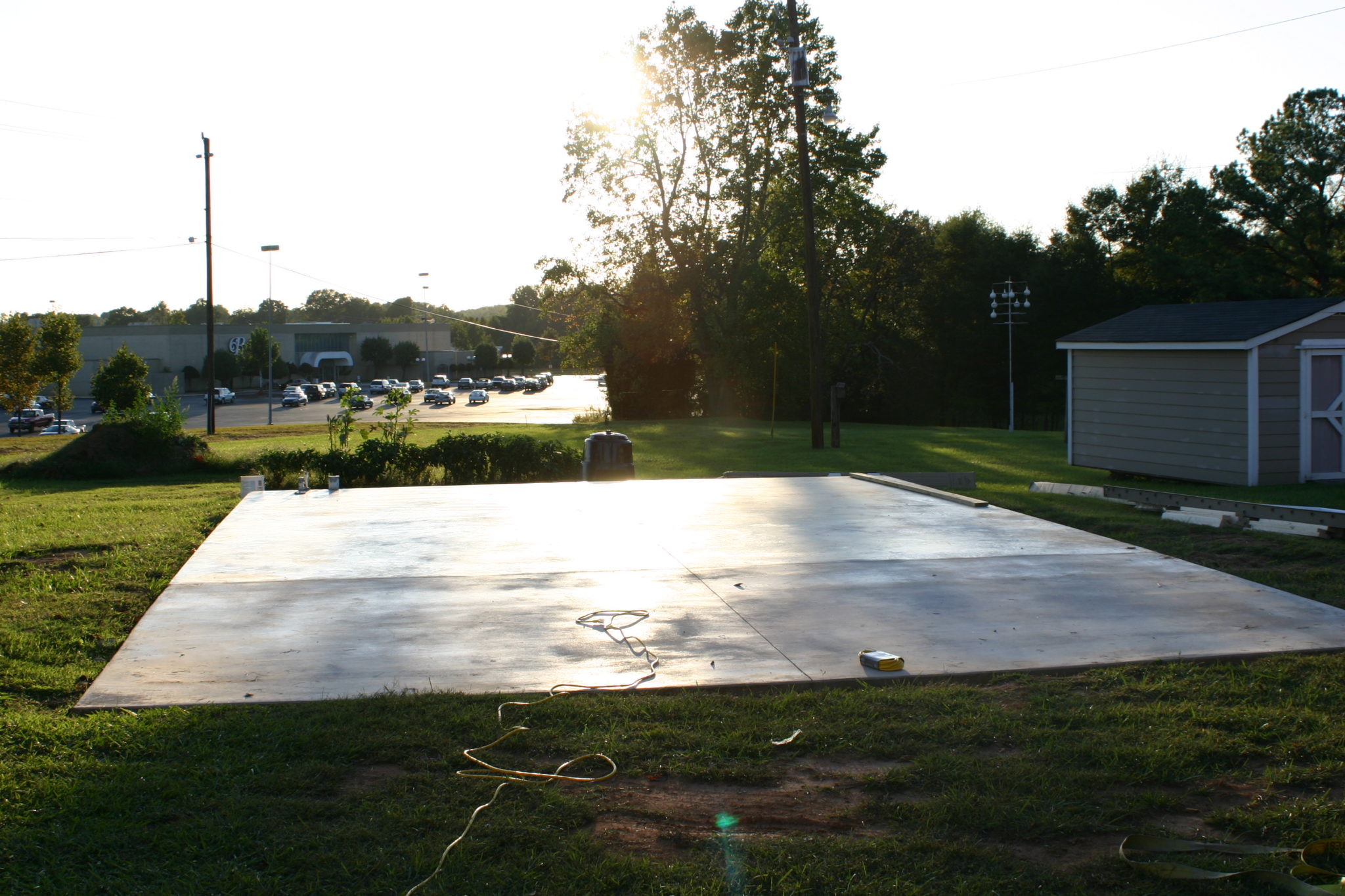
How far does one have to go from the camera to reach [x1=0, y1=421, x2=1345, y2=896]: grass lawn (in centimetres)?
325

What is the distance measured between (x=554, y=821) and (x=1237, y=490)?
42.0 ft

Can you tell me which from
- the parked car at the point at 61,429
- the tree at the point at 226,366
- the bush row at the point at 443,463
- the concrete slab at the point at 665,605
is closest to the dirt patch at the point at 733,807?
the concrete slab at the point at 665,605

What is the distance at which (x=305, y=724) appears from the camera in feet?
14.5

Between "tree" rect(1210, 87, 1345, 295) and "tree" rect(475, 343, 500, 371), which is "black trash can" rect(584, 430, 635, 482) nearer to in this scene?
"tree" rect(1210, 87, 1345, 295)

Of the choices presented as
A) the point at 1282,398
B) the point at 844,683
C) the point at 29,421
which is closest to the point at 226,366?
the point at 29,421

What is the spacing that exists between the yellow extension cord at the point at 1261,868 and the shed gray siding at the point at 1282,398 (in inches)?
490

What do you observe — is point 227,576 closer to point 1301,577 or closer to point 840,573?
point 840,573

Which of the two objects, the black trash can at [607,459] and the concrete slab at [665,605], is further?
the black trash can at [607,459]

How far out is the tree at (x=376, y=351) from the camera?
92.4 m

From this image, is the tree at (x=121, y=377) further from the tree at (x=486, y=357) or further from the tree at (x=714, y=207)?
the tree at (x=486, y=357)

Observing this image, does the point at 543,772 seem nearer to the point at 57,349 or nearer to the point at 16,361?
the point at 16,361

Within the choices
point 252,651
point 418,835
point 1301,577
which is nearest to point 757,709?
point 418,835

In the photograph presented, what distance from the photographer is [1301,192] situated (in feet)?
146

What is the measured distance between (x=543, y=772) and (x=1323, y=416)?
573 inches
